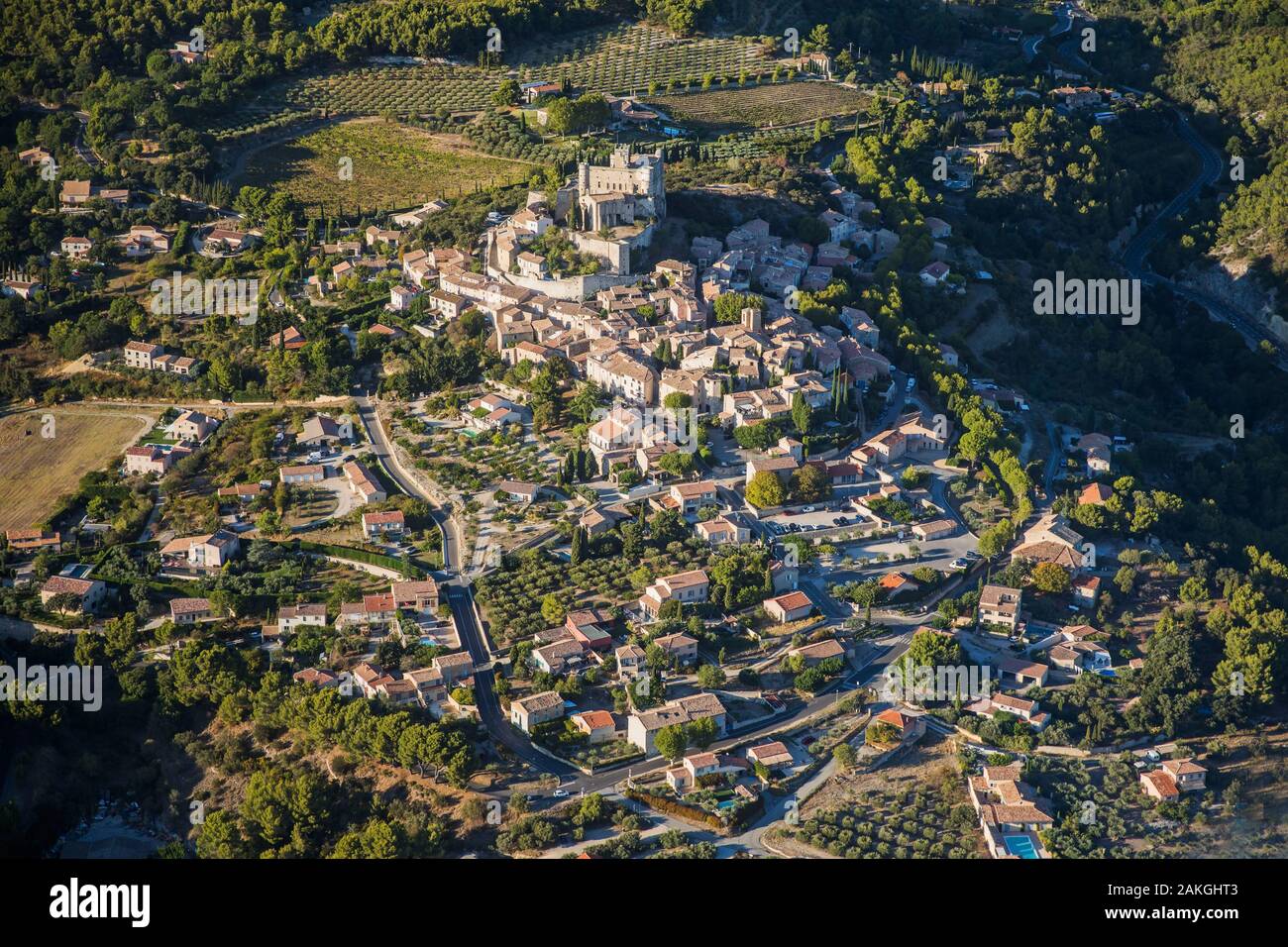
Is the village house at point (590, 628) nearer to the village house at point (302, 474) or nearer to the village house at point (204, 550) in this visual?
the village house at point (204, 550)

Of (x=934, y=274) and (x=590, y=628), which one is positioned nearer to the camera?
(x=590, y=628)

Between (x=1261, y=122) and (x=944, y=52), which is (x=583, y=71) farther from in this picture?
(x=1261, y=122)

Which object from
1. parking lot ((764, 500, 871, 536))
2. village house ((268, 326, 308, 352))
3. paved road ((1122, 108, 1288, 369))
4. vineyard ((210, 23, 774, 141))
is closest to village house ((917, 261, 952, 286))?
paved road ((1122, 108, 1288, 369))

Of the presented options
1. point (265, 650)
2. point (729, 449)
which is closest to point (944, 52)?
point (729, 449)

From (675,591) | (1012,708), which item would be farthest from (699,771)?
(1012,708)

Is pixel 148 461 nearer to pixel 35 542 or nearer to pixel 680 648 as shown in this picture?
pixel 35 542

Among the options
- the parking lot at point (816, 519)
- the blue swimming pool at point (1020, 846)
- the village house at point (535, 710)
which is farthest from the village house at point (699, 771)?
the parking lot at point (816, 519)

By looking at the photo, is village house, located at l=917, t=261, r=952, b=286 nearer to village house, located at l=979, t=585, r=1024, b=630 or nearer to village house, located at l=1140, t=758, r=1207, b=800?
village house, located at l=979, t=585, r=1024, b=630
